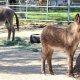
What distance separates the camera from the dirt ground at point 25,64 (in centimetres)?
812

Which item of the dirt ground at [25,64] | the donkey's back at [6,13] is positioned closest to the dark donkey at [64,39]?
the dirt ground at [25,64]

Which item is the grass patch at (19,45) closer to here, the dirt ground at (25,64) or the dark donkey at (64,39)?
the dirt ground at (25,64)

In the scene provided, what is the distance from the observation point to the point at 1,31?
18609 mm

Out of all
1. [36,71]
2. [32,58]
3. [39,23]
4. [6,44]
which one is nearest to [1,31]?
[39,23]

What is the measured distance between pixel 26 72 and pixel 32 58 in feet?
7.27

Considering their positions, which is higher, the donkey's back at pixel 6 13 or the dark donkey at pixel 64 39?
the dark donkey at pixel 64 39

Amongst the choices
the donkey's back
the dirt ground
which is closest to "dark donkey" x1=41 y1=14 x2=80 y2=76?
the dirt ground

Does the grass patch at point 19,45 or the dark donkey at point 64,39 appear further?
the grass patch at point 19,45

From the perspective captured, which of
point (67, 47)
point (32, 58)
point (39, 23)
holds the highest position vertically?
point (67, 47)

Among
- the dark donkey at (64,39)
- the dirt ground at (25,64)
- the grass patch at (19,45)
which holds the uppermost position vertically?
the dark donkey at (64,39)

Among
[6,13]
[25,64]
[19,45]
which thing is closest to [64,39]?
[25,64]

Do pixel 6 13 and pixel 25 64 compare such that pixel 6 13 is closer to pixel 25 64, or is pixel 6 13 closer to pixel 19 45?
pixel 19 45

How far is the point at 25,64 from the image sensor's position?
32.0ft

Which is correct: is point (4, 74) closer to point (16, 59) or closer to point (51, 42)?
point (51, 42)
